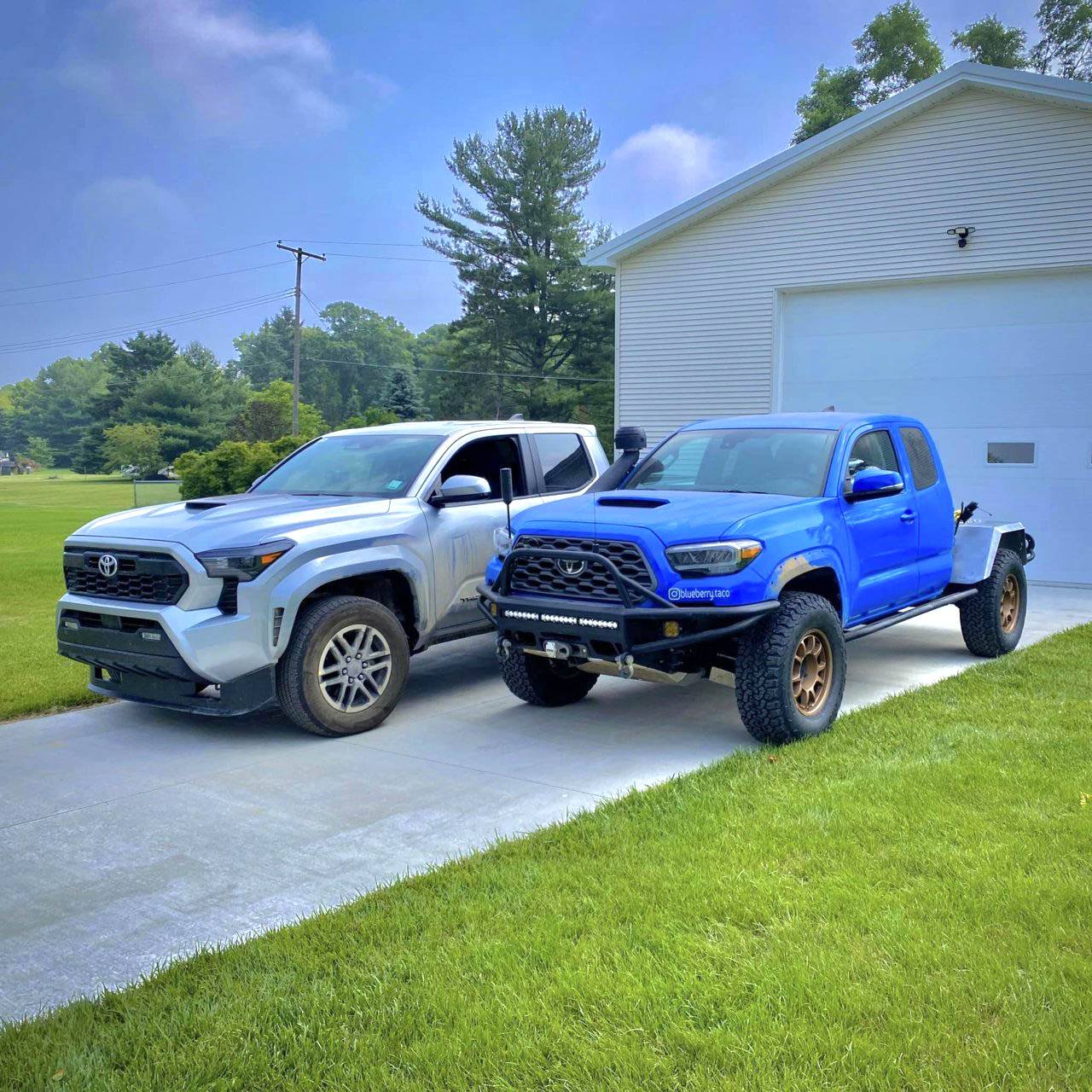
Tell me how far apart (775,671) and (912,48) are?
39534 mm

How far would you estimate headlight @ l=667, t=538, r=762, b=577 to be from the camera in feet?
18.1

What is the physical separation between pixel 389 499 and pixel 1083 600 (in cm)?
800

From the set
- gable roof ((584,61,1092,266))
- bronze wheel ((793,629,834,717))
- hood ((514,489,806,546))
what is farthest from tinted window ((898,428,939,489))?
gable roof ((584,61,1092,266))

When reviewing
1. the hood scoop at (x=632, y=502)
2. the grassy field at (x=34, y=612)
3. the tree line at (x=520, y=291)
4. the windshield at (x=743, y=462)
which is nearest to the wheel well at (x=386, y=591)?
the hood scoop at (x=632, y=502)

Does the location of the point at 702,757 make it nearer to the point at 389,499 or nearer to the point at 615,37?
the point at 389,499

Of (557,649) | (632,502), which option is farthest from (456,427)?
(557,649)

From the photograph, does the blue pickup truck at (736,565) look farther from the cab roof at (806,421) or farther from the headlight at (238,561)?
the headlight at (238,561)

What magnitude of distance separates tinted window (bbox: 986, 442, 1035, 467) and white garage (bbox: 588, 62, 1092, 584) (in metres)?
0.01

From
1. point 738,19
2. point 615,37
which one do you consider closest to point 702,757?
point 738,19

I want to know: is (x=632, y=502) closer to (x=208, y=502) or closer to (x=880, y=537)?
(x=880, y=537)

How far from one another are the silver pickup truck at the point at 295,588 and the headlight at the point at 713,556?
1759 millimetres

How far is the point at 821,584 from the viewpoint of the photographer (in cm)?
627

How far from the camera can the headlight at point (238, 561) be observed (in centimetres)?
588

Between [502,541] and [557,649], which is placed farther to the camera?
[502,541]
